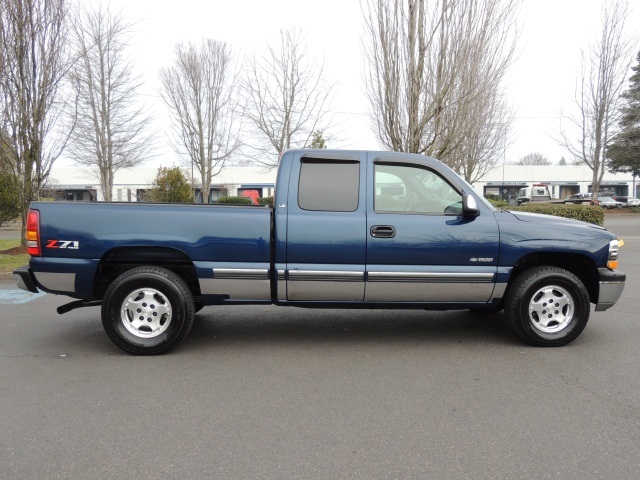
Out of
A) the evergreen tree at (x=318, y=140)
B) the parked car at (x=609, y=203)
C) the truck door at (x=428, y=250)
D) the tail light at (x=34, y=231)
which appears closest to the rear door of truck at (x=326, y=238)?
the truck door at (x=428, y=250)

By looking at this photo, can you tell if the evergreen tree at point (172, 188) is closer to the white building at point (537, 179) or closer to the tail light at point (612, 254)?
the tail light at point (612, 254)

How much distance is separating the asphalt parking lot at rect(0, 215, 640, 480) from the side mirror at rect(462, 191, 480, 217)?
1.36m

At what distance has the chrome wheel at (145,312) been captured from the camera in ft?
15.4

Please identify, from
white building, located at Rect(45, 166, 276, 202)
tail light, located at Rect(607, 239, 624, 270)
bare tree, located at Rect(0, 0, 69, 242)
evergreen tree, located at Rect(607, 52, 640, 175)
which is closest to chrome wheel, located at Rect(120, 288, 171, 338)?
tail light, located at Rect(607, 239, 624, 270)

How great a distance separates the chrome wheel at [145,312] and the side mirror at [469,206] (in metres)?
2.97

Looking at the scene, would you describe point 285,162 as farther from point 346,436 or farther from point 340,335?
point 346,436

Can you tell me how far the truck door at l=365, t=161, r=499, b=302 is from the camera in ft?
15.4

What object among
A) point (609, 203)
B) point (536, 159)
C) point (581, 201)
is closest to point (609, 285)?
point (581, 201)

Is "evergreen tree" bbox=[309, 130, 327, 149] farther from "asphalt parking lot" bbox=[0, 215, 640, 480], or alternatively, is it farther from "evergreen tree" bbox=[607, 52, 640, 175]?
"evergreen tree" bbox=[607, 52, 640, 175]

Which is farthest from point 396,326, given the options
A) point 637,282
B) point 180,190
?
point 180,190

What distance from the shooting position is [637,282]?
8.53 metres

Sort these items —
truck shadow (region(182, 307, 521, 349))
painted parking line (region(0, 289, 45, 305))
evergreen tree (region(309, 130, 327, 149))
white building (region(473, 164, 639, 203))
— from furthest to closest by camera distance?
white building (region(473, 164, 639, 203))
evergreen tree (region(309, 130, 327, 149))
painted parking line (region(0, 289, 45, 305))
truck shadow (region(182, 307, 521, 349))

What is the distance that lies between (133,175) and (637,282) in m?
50.2

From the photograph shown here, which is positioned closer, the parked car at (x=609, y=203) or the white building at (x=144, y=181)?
the parked car at (x=609, y=203)
